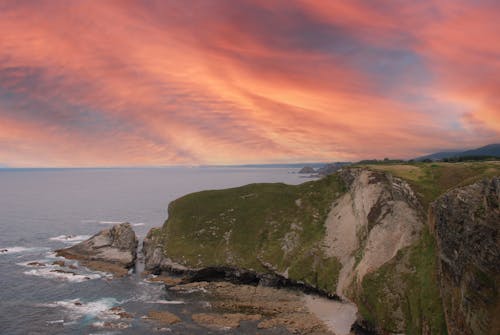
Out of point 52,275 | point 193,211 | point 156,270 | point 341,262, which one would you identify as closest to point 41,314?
point 52,275

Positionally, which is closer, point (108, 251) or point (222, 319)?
point (222, 319)

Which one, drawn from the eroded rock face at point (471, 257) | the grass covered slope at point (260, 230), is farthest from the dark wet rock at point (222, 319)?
the eroded rock face at point (471, 257)

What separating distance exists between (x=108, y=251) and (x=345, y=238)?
6217cm

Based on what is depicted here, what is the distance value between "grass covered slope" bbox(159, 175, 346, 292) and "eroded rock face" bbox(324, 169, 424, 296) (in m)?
3.37

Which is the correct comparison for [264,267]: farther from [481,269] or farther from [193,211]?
[481,269]

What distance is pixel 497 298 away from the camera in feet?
114

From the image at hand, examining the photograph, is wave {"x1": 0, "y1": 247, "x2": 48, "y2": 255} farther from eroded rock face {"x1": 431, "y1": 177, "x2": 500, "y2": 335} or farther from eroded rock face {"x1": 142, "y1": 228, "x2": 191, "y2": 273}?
eroded rock face {"x1": 431, "y1": 177, "x2": 500, "y2": 335}

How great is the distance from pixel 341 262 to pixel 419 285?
76.1ft

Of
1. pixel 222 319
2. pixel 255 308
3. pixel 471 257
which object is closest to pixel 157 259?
pixel 255 308

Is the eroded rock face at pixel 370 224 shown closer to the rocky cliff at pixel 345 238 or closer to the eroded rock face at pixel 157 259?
the rocky cliff at pixel 345 238

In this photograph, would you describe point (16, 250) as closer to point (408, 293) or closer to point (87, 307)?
point (87, 307)

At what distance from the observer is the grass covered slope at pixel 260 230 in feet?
265

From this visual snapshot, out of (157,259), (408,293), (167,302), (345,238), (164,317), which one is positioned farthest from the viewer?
(157,259)

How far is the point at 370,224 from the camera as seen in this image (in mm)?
75000
